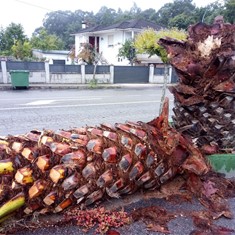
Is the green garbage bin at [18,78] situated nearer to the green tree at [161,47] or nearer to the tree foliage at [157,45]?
the tree foliage at [157,45]

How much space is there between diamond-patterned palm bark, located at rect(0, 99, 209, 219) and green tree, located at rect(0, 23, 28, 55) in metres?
36.2

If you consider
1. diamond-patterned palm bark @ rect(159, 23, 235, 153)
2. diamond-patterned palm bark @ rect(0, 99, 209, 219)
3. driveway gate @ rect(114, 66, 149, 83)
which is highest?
diamond-patterned palm bark @ rect(159, 23, 235, 153)

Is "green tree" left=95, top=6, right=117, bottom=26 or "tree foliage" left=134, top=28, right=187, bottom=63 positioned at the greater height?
"green tree" left=95, top=6, right=117, bottom=26

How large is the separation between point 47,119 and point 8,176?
5937mm

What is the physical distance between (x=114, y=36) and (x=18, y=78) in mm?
16097

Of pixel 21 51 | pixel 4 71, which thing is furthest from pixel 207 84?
pixel 21 51

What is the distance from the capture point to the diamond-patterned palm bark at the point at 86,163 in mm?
1271

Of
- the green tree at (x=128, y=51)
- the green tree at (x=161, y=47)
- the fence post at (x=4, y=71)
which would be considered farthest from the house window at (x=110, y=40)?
the green tree at (x=161, y=47)

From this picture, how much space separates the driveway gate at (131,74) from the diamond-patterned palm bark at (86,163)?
63.2 ft

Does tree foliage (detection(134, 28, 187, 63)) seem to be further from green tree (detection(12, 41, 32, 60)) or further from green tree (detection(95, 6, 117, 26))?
green tree (detection(95, 6, 117, 26))

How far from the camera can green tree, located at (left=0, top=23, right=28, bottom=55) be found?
34.4 m

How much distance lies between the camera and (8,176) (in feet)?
4.17

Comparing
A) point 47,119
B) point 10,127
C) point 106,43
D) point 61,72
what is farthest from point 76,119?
point 106,43

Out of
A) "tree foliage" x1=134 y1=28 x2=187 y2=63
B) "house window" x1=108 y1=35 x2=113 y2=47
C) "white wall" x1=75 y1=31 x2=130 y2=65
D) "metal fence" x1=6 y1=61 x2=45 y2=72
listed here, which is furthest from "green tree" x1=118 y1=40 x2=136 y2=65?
"tree foliage" x1=134 y1=28 x2=187 y2=63
